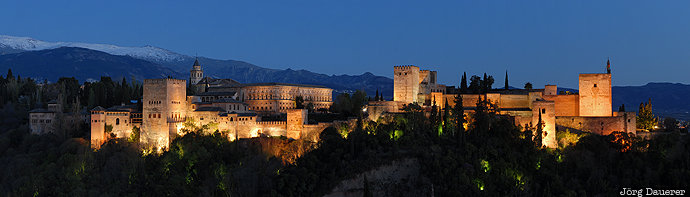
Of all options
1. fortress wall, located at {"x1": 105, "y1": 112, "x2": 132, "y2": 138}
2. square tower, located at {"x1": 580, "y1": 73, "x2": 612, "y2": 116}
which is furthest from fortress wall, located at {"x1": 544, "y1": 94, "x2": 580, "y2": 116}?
fortress wall, located at {"x1": 105, "y1": 112, "x2": 132, "y2": 138}

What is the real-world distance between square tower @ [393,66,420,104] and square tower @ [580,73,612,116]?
16009 mm

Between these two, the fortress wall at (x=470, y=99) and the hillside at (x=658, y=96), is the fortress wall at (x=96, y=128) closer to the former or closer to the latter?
the fortress wall at (x=470, y=99)

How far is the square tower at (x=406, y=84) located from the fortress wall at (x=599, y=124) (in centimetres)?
1493

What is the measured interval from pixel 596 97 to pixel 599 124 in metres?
4.04

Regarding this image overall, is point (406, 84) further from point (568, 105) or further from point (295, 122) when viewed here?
point (568, 105)

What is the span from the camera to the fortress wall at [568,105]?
50.1m

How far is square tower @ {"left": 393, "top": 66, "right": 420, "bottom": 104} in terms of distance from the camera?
5622 cm

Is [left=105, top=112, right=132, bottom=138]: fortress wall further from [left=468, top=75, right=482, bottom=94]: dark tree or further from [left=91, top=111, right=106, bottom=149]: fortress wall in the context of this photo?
[left=468, top=75, right=482, bottom=94]: dark tree

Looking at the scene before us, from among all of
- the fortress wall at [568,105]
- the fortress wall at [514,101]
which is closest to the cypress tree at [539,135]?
the fortress wall at [514,101]

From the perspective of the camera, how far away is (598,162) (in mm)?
43094

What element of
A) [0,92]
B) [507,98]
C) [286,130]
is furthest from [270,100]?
[0,92]

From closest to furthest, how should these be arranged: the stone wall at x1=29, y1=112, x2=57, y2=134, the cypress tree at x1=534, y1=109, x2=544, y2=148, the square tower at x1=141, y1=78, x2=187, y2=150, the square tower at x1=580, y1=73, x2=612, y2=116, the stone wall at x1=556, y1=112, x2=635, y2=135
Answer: the cypress tree at x1=534, y1=109, x2=544, y2=148, the stone wall at x1=556, y1=112, x2=635, y2=135, the square tower at x1=580, y1=73, x2=612, y2=116, the square tower at x1=141, y1=78, x2=187, y2=150, the stone wall at x1=29, y1=112, x2=57, y2=134

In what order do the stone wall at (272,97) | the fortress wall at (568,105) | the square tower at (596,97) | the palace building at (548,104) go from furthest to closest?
the stone wall at (272,97) → the fortress wall at (568,105) → the square tower at (596,97) → the palace building at (548,104)

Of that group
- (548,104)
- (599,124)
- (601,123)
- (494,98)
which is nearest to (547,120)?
(548,104)
